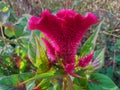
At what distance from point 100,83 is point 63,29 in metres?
0.26

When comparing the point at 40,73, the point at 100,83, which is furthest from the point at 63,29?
the point at 100,83

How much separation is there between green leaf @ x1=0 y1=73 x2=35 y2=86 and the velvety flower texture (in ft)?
0.33

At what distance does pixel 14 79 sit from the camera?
0.81 meters

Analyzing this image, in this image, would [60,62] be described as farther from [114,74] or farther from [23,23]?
[114,74]

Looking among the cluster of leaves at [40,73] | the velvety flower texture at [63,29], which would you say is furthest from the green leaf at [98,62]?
the velvety flower texture at [63,29]

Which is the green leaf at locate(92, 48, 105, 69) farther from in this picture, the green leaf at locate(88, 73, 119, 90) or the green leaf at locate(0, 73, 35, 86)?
the green leaf at locate(0, 73, 35, 86)

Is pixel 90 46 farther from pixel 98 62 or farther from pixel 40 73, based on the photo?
pixel 40 73

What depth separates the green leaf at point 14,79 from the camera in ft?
2.63

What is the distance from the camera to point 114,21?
1717 millimetres

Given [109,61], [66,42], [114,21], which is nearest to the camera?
[66,42]

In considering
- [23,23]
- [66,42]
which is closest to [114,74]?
[23,23]

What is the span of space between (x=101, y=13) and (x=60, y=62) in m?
1.08

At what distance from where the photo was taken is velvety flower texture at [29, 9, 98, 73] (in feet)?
2.04

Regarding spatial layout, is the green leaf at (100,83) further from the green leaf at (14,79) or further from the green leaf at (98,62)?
the green leaf at (14,79)
